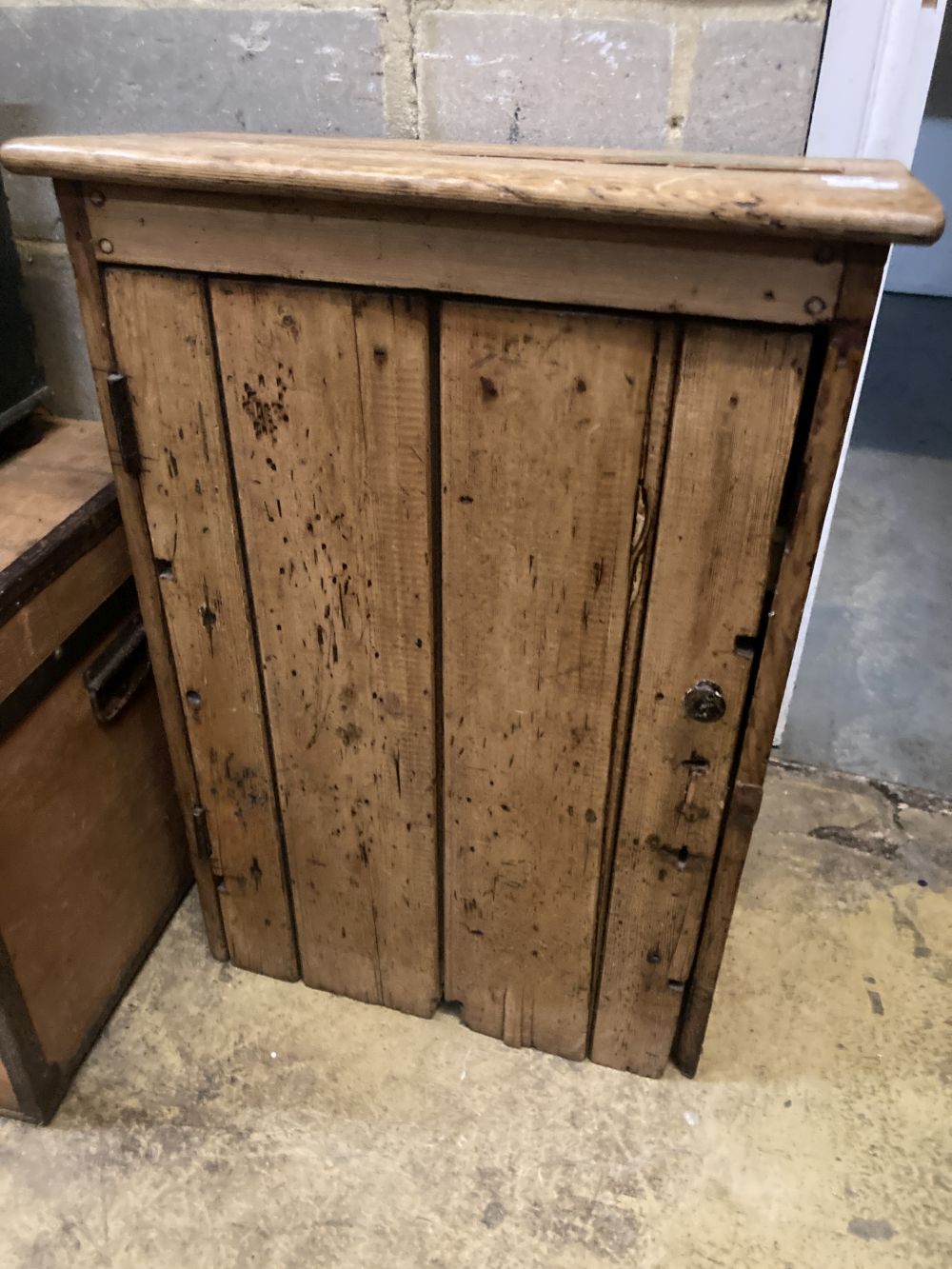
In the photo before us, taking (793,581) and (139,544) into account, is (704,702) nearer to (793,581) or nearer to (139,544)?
(793,581)

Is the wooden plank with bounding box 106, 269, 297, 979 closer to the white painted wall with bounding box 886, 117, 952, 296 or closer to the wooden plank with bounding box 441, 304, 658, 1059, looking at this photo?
the wooden plank with bounding box 441, 304, 658, 1059

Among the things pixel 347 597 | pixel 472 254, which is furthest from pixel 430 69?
pixel 347 597

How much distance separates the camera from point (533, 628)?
35.8 inches

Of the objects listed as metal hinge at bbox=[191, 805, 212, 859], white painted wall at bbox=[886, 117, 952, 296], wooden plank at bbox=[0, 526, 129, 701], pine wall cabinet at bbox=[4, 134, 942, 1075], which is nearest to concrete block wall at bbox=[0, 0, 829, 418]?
pine wall cabinet at bbox=[4, 134, 942, 1075]

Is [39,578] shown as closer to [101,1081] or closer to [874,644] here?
[101,1081]

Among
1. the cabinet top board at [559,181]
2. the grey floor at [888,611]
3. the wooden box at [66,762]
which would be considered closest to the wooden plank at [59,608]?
the wooden box at [66,762]

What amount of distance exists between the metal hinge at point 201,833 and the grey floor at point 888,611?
36.6 inches

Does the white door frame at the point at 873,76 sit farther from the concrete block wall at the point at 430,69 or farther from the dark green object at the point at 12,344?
the dark green object at the point at 12,344

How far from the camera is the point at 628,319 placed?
0.75 m

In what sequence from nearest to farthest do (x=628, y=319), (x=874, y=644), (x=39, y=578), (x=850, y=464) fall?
(x=628, y=319) < (x=39, y=578) < (x=874, y=644) < (x=850, y=464)

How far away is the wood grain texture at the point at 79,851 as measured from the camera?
102 cm

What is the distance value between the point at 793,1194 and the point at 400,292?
98 centimetres

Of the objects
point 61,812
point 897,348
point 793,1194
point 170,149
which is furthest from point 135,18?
point 897,348

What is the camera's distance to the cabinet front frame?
0.70 metres
